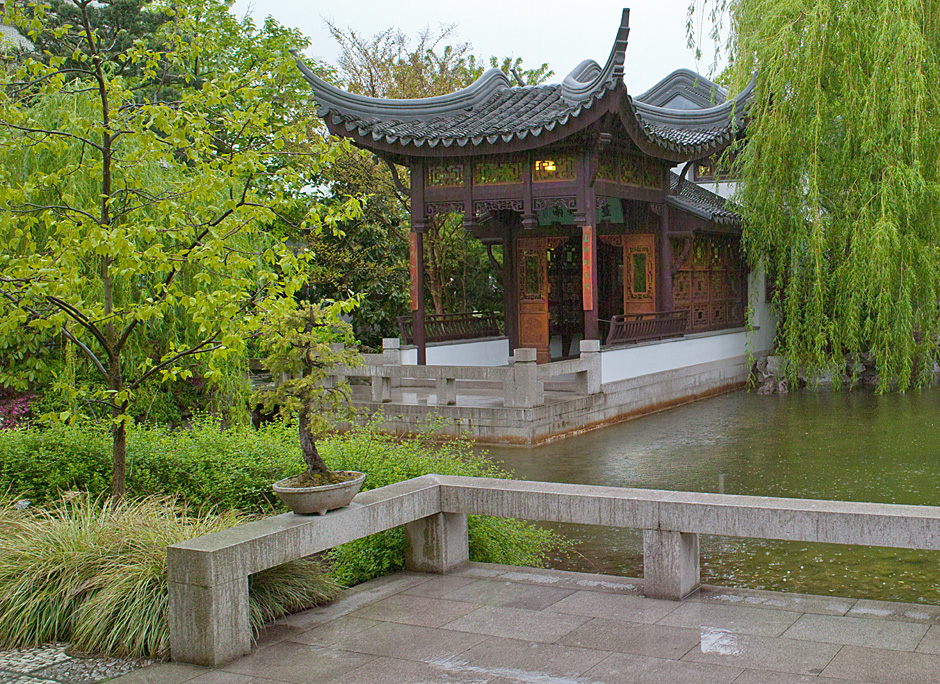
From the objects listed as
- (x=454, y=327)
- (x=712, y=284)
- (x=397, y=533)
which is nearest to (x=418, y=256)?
(x=454, y=327)

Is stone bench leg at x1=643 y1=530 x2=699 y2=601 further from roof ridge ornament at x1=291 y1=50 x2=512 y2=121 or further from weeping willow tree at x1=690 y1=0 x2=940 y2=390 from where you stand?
roof ridge ornament at x1=291 y1=50 x2=512 y2=121

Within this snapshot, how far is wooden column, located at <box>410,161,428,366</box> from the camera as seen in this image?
15.4 meters

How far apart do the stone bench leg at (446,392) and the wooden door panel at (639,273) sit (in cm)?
576

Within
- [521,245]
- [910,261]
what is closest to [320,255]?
[521,245]

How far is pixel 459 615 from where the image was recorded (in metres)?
4.78

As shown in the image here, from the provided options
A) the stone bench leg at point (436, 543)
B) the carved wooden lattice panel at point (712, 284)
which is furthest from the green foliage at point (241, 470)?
the carved wooden lattice panel at point (712, 284)

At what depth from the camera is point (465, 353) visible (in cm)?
1731

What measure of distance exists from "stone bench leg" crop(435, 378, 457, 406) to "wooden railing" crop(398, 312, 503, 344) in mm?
2817

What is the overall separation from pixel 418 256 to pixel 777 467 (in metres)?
6.84

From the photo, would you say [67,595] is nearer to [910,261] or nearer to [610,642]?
[610,642]

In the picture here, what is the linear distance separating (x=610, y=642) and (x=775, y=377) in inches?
553

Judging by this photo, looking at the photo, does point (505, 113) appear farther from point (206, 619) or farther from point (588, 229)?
point (206, 619)

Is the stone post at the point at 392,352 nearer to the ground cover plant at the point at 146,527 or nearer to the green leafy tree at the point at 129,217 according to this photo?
the ground cover plant at the point at 146,527

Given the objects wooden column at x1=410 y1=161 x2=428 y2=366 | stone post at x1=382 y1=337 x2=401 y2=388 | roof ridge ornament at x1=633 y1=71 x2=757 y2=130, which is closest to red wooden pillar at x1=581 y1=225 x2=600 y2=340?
wooden column at x1=410 y1=161 x2=428 y2=366
